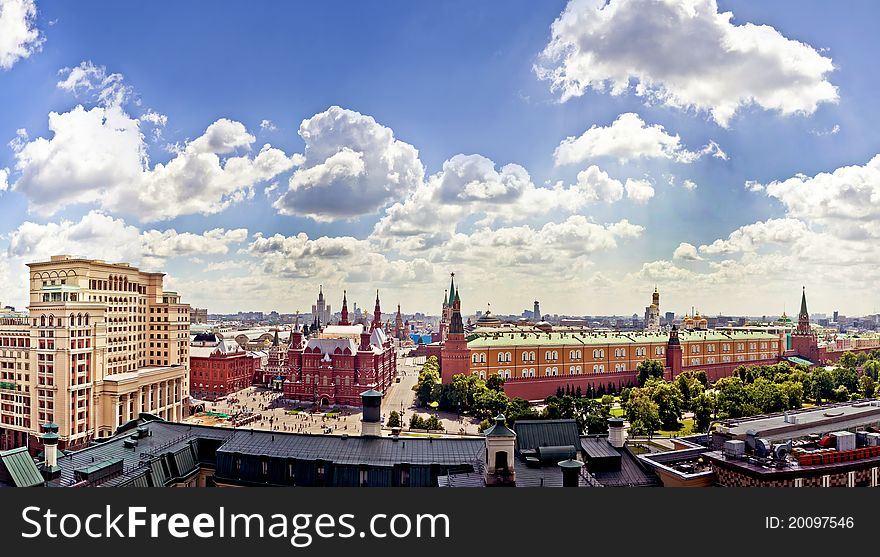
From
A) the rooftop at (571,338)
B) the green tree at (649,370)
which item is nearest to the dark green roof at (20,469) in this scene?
the rooftop at (571,338)

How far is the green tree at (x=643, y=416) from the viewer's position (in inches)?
2569

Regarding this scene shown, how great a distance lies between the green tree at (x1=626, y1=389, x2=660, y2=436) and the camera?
214 ft

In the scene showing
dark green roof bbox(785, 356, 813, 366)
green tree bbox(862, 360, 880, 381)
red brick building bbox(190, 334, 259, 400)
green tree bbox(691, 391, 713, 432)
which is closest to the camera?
green tree bbox(691, 391, 713, 432)

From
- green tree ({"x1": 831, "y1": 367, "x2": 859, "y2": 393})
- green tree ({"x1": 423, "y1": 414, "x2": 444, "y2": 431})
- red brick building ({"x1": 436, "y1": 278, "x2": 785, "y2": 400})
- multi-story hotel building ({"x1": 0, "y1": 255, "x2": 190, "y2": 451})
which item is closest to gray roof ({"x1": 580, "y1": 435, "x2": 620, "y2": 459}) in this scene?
green tree ({"x1": 423, "y1": 414, "x2": 444, "y2": 431})

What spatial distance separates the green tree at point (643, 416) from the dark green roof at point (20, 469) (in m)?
53.9

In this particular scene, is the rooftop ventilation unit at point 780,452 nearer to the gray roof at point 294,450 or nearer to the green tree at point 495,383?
the gray roof at point 294,450

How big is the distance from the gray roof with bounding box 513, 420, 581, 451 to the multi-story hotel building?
5693 centimetres

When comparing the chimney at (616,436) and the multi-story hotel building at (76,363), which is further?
the multi-story hotel building at (76,363)

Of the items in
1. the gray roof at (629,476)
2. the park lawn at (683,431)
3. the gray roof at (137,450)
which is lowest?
the park lawn at (683,431)

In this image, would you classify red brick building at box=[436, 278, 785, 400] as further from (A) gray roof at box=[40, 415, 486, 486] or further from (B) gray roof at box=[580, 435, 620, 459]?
(A) gray roof at box=[40, 415, 486, 486]

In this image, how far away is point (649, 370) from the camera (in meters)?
107

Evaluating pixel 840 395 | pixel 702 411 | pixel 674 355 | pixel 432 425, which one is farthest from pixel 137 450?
pixel 674 355

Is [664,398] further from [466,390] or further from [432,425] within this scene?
[432,425]

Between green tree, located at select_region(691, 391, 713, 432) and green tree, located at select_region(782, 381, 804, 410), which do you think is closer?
green tree, located at select_region(691, 391, 713, 432)
